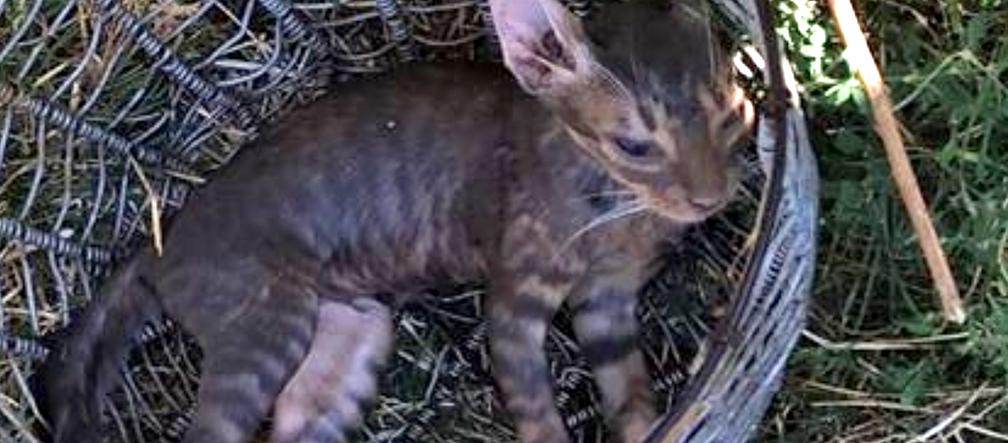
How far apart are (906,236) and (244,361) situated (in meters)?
0.96

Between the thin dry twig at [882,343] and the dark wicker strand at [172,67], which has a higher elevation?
the dark wicker strand at [172,67]

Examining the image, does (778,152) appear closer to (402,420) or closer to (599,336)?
(599,336)

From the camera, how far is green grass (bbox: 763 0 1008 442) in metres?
3.02

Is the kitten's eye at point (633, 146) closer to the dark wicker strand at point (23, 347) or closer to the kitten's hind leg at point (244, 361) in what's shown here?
the kitten's hind leg at point (244, 361)

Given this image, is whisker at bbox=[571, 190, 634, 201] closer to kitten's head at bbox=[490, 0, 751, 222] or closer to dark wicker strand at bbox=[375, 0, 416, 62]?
kitten's head at bbox=[490, 0, 751, 222]

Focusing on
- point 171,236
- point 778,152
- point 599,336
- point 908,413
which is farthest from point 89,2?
point 908,413

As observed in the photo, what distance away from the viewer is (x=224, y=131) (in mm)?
3451

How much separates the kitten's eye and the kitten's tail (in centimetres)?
77

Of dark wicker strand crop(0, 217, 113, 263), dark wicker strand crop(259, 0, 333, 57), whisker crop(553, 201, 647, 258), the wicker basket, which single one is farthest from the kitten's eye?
dark wicker strand crop(0, 217, 113, 263)

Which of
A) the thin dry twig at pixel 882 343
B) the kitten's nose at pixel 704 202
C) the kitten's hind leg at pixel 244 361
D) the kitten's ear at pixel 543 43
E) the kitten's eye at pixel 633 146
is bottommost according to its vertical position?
the thin dry twig at pixel 882 343

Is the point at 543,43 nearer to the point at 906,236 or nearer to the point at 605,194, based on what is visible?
the point at 605,194

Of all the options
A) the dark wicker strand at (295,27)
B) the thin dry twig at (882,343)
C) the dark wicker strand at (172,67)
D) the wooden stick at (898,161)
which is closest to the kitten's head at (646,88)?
the wooden stick at (898,161)

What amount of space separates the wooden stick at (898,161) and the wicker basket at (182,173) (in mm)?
308

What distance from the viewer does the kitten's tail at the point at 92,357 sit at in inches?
127
